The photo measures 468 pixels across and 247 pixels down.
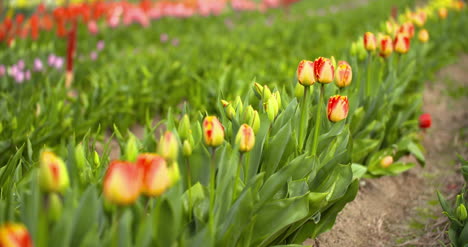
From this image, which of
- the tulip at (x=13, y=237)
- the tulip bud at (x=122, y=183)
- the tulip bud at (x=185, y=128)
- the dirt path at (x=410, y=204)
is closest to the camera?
the tulip at (x=13, y=237)

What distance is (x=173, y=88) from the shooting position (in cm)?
396

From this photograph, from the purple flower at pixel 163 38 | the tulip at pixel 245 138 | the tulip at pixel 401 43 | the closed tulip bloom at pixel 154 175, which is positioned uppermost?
the closed tulip bloom at pixel 154 175

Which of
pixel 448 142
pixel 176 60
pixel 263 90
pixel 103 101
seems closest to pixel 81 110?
pixel 103 101

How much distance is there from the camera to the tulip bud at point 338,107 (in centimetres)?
182

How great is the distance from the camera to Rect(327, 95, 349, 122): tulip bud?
5.98 ft

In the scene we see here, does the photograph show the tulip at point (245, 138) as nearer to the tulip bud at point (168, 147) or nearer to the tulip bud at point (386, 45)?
the tulip bud at point (168, 147)

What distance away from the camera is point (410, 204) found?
2734 mm

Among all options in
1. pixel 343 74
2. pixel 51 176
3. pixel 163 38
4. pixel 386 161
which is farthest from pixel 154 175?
pixel 163 38

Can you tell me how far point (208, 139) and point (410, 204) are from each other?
67.2 inches

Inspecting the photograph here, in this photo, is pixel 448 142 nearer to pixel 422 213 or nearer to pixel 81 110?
pixel 422 213

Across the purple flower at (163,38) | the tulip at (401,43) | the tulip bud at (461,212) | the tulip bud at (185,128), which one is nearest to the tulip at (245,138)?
the tulip bud at (185,128)

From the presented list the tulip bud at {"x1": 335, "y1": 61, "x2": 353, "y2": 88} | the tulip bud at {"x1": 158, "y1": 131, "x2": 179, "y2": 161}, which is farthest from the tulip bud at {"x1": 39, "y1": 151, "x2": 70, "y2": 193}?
the tulip bud at {"x1": 335, "y1": 61, "x2": 353, "y2": 88}

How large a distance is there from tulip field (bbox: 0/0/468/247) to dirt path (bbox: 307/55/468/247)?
0.17ft

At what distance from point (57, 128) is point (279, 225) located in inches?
64.5
